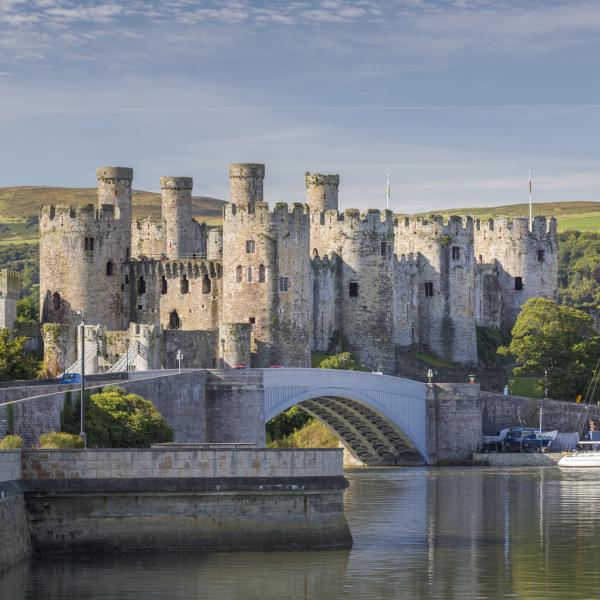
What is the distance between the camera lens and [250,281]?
99.1 m

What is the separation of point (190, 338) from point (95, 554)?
47.8 m

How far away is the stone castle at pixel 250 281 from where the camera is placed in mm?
95938

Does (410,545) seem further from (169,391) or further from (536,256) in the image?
(536,256)

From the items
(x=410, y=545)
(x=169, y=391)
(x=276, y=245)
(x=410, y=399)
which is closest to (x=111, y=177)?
(x=276, y=245)

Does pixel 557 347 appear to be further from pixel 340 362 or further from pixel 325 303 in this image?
pixel 340 362

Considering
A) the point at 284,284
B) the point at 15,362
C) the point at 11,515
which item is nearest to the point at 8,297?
the point at 15,362

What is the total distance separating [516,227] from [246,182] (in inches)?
1102

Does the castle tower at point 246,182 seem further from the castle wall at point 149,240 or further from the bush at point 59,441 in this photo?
the bush at point 59,441

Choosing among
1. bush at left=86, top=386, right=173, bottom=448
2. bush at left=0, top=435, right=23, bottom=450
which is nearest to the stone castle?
bush at left=86, top=386, right=173, bottom=448

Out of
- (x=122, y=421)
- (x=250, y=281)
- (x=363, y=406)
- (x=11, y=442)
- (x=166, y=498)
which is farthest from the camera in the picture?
(x=250, y=281)

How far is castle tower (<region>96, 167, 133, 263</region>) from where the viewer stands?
334ft

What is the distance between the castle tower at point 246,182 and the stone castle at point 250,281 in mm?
52

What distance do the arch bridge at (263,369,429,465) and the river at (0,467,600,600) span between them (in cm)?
1725

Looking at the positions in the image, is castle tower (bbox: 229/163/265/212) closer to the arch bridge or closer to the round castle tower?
the round castle tower
